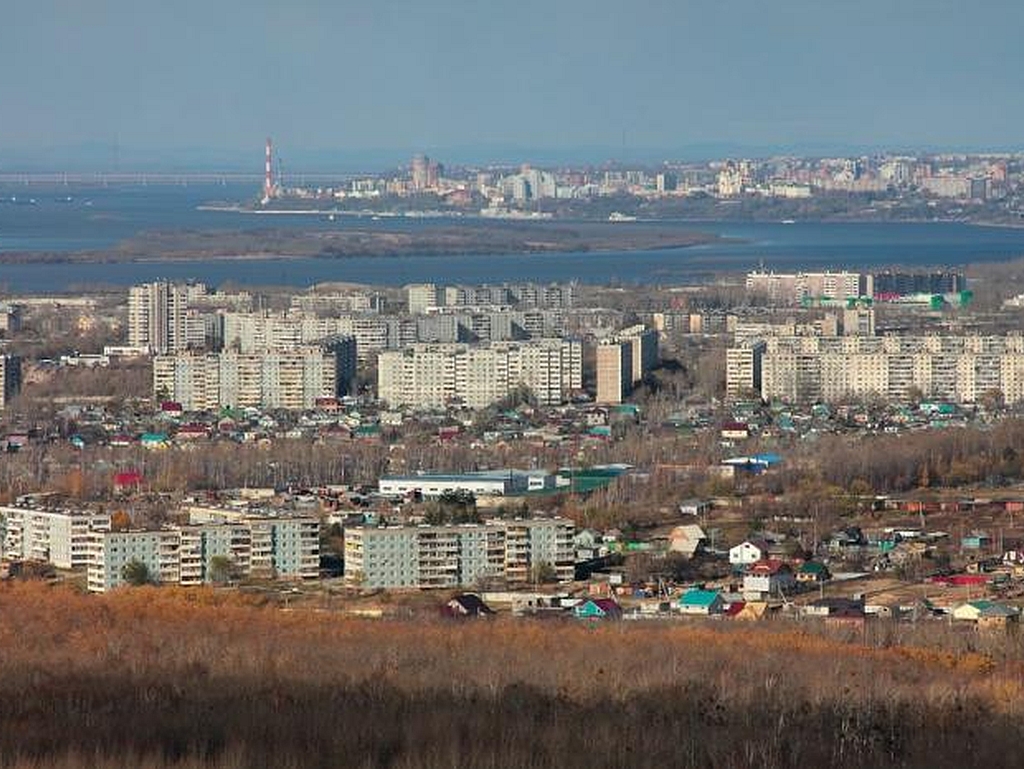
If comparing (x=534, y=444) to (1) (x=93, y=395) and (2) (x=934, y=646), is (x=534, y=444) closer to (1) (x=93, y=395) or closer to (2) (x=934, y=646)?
(1) (x=93, y=395)

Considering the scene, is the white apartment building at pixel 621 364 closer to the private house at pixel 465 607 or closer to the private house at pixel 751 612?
the private house at pixel 751 612

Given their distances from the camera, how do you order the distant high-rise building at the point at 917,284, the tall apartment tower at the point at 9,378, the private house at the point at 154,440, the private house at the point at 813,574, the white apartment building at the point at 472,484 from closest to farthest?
the private house at the point at 813,574 < the white apartment building at the point at 472,484 < the private house at the point at 154,440 < the tall apartment tower at the point at 9,378 < the distant high-rise building at the point at 917,284

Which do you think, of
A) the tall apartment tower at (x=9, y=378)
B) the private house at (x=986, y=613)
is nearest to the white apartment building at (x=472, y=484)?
the private house at (x=986, y=613)

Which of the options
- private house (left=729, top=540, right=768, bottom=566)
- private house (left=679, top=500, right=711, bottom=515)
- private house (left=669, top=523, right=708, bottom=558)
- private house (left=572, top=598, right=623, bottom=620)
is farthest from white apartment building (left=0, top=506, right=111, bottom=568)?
private house (left=679, top=500, right=711, bottom=515)

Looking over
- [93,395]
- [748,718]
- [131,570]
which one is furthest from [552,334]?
[748,718]

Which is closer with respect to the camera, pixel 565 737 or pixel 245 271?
pixel 565 737

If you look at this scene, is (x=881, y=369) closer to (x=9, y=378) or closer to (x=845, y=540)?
(x=9, y=378)

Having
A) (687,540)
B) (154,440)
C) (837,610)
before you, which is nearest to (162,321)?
(154,440)
